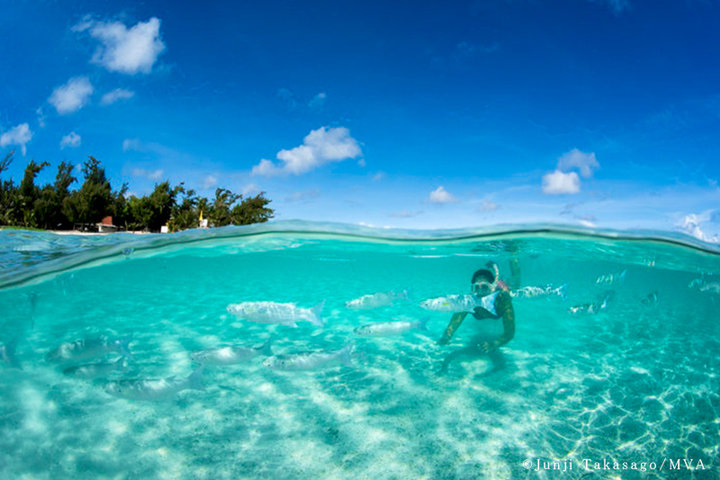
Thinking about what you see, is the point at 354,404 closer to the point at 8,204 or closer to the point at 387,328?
the point at 387,328

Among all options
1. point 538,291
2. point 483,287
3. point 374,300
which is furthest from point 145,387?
point 538,291

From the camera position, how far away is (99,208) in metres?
37.7

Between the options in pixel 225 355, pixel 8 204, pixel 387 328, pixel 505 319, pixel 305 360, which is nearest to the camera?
pixel 305 360

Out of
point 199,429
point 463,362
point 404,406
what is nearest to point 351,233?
point 463,362

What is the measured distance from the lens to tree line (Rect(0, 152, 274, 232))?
115ft

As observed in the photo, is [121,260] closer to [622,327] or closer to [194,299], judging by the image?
[194,299]

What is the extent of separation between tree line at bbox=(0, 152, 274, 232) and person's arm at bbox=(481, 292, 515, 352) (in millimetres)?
37423

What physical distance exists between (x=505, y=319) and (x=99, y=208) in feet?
145

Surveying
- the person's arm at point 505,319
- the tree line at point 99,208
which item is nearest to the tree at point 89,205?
the tree line at point 99,208

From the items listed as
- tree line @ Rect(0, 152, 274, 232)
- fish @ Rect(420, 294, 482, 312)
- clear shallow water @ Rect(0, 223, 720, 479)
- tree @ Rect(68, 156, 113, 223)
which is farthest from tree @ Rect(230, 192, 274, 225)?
fish @ Rect(420, 294, 482, 312)

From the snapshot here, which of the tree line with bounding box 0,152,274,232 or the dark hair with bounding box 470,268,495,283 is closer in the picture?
the dark hair with bounding box 470,268,495,283

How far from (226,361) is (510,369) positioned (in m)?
6.92

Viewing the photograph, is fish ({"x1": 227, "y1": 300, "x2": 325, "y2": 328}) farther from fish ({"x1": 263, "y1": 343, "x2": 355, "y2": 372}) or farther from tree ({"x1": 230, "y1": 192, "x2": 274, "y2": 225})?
tree ({"x1": 230, "y1": 192, "x2": 274, "y2": 225})

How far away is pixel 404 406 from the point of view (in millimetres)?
7020
